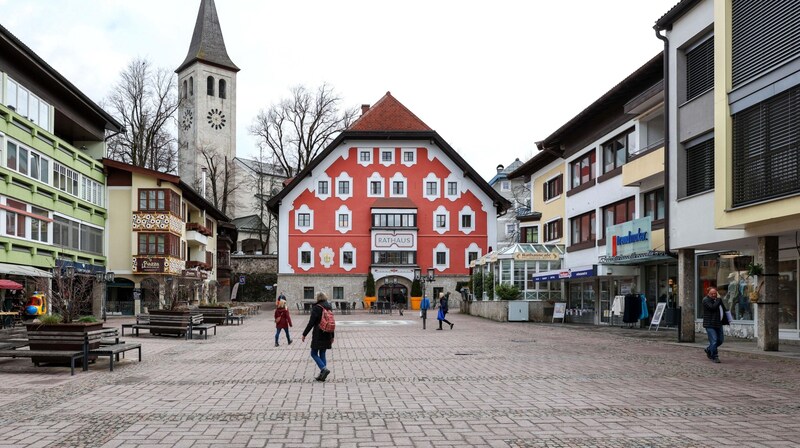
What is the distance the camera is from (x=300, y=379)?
13492mm

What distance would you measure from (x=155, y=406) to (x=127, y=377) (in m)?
3.93

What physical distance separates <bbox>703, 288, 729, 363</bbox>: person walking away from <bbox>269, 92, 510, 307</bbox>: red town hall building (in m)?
45.5

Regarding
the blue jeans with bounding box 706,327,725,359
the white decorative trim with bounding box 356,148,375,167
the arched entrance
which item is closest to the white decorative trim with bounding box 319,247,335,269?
the arched entrance

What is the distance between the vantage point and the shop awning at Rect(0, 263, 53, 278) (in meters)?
32.0

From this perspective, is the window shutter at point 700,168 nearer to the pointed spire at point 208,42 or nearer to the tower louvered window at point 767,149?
the tower louvered window at point 767,149

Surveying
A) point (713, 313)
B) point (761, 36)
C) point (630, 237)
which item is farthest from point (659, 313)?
point (761, 36)

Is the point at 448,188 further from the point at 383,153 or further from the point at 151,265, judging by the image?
the point at 151,265

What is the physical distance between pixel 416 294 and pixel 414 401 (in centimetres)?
5059

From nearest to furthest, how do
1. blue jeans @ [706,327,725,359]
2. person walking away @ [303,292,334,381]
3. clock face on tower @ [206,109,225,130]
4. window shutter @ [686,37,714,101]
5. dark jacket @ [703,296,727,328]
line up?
person walking away @ [303,292,334,381] < blue jeans @ [706,327,725,359] < dark jacket @ [703,296,727,328] < window shutter @ [686,37,714,101] < clock face on tower @ [206,109,225,130]

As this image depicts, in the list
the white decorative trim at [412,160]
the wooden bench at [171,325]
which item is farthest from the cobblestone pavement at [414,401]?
the white decorative trim at [412,160]

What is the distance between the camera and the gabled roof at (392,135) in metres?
61.6

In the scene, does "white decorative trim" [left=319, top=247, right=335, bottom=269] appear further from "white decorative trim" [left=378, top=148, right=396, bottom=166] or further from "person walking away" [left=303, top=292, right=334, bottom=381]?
"person walking away" [left=303, top=292, right=334, bottom=381]

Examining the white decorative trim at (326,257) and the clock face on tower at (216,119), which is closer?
the white decorative trim at (326,257)

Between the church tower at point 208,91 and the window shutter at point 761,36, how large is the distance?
7880 centimetres
